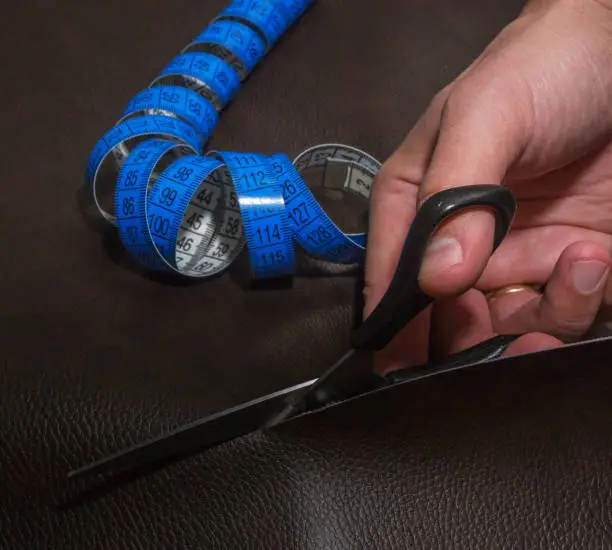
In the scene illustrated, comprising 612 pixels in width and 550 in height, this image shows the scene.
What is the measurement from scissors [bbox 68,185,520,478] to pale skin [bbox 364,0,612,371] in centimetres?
5

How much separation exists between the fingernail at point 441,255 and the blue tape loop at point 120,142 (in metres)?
0.38

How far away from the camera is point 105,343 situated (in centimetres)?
64

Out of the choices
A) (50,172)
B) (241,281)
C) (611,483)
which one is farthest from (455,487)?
(50,172)

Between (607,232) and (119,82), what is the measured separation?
623 millimetres

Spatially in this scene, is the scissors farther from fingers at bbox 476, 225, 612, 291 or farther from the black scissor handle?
fingers at bbox 476, 225, 612, 291

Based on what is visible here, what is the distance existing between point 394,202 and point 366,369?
0.67 ft

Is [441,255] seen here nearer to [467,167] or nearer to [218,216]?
[467,167]

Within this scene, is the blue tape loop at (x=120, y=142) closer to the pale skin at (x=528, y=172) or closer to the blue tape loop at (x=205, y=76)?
the blue tape loop at (x=205, y=76)

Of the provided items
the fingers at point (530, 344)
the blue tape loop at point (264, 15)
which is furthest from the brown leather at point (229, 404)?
the blue tape loop at point (264, 15)

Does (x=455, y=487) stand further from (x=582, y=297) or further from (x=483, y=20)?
(x=483, y=20)

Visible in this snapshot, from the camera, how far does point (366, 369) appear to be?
0.59 m

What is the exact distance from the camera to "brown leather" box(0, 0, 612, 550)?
56cm

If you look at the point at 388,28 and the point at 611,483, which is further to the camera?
the point at 388,28

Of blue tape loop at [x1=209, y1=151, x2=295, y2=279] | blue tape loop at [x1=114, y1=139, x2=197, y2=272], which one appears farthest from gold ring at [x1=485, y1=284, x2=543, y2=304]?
blue tape loop at [x1=114, y1=139, x2=197, y2=272]
